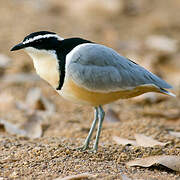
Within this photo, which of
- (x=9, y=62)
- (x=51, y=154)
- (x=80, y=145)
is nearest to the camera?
(x=51, y=154)

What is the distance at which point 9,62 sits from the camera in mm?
6941

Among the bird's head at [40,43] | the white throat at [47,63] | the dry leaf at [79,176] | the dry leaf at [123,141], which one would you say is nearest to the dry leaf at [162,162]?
the dry leaf at [79,176]

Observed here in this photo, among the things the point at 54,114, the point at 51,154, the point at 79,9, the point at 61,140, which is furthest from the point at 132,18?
the point at 51,154

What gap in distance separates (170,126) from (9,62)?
3.22 metres

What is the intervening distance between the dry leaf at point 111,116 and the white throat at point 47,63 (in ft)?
5.29

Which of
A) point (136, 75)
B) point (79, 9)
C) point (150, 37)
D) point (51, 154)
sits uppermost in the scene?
point (79, 9)

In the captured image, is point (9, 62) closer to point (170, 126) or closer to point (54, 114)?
point (54, 114)

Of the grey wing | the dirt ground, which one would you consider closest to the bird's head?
the grey wing

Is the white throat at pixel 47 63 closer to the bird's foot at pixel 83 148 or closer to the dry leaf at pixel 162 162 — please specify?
the bird's foot at pixel 83 148

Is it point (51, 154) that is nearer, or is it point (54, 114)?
point (51, 154)

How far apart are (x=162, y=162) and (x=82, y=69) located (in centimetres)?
97

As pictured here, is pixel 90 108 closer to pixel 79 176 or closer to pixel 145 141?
pixel 145 141

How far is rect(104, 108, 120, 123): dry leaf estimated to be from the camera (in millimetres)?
4992

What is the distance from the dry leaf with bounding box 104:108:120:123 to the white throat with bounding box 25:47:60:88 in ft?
5.29
